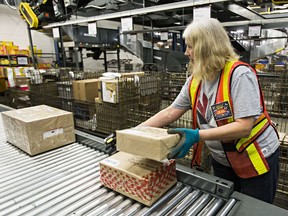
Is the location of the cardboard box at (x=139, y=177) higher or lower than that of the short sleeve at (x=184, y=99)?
lower

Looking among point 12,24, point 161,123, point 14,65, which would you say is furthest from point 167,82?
point 12,24

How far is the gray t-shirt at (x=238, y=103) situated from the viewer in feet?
Result: 3.20

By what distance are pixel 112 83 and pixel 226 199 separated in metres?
1.94

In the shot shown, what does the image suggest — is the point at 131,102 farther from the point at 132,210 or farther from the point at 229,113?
the point at 132,210

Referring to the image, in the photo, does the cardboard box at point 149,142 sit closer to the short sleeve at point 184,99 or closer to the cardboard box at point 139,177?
the cardboard box at point 139,177

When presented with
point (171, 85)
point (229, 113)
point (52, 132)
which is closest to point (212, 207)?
point (229, 113)

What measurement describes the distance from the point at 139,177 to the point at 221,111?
1.68 feet

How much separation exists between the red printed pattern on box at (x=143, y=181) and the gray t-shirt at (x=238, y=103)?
0.33 m

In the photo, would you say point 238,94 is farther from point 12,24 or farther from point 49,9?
point 12,24

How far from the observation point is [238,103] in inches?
38.8

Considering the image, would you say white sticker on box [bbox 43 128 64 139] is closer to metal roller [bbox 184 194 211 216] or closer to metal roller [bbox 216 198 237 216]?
metal roller [bbox 184 194 211 216]

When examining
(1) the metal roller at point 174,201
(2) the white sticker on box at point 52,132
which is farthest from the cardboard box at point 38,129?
(1) the metal roller at point 174,201

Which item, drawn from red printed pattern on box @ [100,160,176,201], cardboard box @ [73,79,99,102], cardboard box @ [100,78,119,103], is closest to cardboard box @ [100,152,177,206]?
red printed pattern on box @ [100,160,176,201]

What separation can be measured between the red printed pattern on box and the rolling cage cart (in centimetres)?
132
